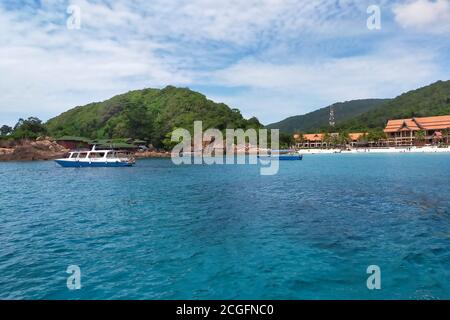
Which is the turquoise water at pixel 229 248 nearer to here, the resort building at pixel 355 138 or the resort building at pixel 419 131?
the resort building at pixel 419 131

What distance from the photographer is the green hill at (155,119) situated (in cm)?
14925

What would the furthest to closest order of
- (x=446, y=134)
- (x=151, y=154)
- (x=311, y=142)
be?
(x=311, y=142) → (x=446, y=134) → (x=151, y=154)

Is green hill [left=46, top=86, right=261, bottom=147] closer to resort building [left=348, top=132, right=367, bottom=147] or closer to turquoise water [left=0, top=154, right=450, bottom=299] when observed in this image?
resort building [left=348, top=132, right=367, bottom=147]

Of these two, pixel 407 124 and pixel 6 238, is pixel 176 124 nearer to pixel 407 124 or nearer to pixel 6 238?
pixel 407 124

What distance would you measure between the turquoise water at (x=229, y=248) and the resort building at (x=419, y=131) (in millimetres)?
152282

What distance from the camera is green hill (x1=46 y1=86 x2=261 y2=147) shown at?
490 ft

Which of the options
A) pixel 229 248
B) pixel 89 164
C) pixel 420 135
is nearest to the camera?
pixel 229 248

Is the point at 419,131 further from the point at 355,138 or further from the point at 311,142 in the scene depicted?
the point at 311,142

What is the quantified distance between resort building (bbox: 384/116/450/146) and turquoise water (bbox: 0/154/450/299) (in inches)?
5995

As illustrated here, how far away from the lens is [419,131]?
158000mm

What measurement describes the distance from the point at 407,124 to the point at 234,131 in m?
89.2

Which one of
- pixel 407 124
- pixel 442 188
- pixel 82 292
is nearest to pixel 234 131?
pixel 407 124

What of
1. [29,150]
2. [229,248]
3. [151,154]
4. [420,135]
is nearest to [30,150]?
[29,150]

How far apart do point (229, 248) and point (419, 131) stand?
170338 millimetres
